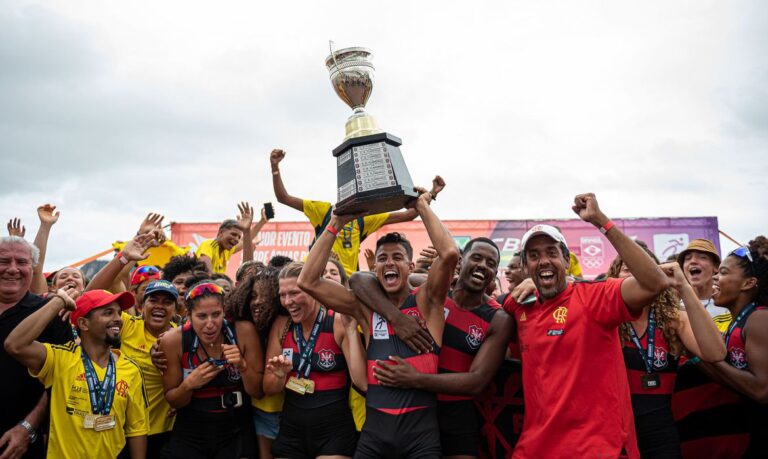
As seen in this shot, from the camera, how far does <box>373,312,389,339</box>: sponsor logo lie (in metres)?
4.04

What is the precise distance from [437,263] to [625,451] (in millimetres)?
1693

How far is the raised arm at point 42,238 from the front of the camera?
5785 mm

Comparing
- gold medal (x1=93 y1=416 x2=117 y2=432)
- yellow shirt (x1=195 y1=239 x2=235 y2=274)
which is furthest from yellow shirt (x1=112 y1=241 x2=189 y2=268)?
gold medal (x1=93 y1=416 x2=117 y2=432)

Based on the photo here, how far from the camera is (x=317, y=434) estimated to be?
4.25 m

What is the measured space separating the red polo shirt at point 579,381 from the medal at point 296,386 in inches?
67.1

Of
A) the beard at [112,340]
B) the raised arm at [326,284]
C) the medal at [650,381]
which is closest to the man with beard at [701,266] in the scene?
the medal at [650,381]

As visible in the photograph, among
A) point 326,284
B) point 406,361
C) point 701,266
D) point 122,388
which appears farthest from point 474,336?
point 122,388

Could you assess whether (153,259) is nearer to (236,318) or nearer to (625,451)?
(236,318)

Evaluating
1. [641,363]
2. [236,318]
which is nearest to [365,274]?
[236,318]

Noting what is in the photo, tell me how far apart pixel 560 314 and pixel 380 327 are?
1289 millimetres

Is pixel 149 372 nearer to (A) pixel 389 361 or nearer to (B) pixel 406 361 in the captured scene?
(A) pixel 389 361

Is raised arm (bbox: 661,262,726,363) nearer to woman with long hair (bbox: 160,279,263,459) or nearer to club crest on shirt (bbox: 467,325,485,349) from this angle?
club crest on shirt (bbox: 467,325,485,349)

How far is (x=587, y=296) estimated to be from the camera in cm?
360

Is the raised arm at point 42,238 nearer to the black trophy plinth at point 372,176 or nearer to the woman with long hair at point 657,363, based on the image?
the black trophy plinth at point 372,176
